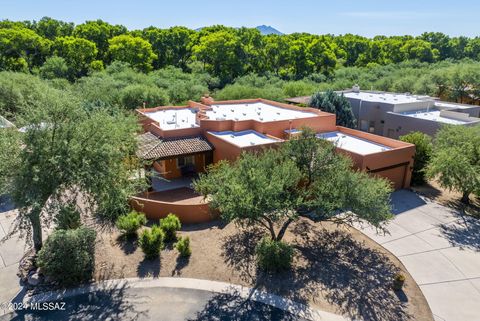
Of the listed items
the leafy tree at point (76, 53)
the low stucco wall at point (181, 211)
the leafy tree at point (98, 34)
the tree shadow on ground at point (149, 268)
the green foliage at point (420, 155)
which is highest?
the leafy tree at point (98, 34)

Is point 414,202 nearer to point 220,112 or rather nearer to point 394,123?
point 394,123

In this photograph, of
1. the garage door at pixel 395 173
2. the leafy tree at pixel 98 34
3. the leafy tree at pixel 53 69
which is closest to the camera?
the garage door at pixel 395 173

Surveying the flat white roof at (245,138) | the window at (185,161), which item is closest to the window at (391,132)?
the flat white roof at (245,138)

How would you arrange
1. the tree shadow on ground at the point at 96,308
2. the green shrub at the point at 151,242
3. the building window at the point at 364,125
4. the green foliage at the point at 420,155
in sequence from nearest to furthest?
the tree shadow on ground at the point at 96,308 < the green shrub at the point at 151,242 < the green foliage at the point at 420,155 < the building window at the point at 364,125

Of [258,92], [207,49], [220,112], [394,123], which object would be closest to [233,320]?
[220,112]

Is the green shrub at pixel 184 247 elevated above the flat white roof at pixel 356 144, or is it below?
below

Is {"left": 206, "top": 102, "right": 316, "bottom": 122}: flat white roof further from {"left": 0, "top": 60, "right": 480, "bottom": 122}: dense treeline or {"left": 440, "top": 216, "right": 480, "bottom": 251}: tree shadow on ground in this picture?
{"left": 440, "top": 216, "right": 480, "bottom": 251}: tree shadow on ground

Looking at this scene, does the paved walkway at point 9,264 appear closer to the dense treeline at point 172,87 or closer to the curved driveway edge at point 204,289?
the curved driveway edge at point 204,289
